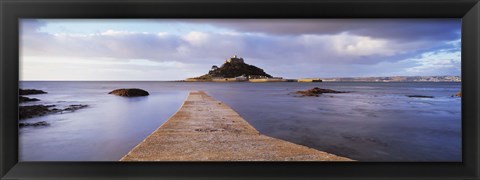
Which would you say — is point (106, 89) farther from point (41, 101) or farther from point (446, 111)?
point (446, 111)

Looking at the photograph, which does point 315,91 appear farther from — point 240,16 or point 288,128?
point 240,16

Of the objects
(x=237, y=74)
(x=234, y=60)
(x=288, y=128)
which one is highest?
(x=234, y=60)

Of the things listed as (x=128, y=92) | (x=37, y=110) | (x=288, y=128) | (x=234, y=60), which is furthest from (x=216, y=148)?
(x=128, y=92)

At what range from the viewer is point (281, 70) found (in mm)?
3605

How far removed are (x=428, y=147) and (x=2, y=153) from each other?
4126mm

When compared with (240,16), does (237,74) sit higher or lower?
lower

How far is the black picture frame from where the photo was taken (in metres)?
1.79

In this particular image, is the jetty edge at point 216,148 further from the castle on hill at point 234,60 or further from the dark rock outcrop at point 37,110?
the dark rock outcrop at point 37,110

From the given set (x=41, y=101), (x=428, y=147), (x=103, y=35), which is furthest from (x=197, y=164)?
(x=428, y=147)

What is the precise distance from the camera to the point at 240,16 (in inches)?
71.8

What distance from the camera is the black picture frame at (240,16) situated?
1.79 metres

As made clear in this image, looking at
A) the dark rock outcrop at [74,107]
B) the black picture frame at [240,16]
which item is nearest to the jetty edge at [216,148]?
the black picture frame at [240,16]

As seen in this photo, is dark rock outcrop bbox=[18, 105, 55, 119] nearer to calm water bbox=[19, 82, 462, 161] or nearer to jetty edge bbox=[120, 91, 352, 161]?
calm water bbox=[19, 82, 462, 161]

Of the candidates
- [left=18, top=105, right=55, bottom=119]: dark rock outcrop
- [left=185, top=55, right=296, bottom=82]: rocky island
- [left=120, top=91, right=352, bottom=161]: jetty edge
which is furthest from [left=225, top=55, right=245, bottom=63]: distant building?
[left=18, top=105, right=55, bottom=119]: dark rock outcrop
